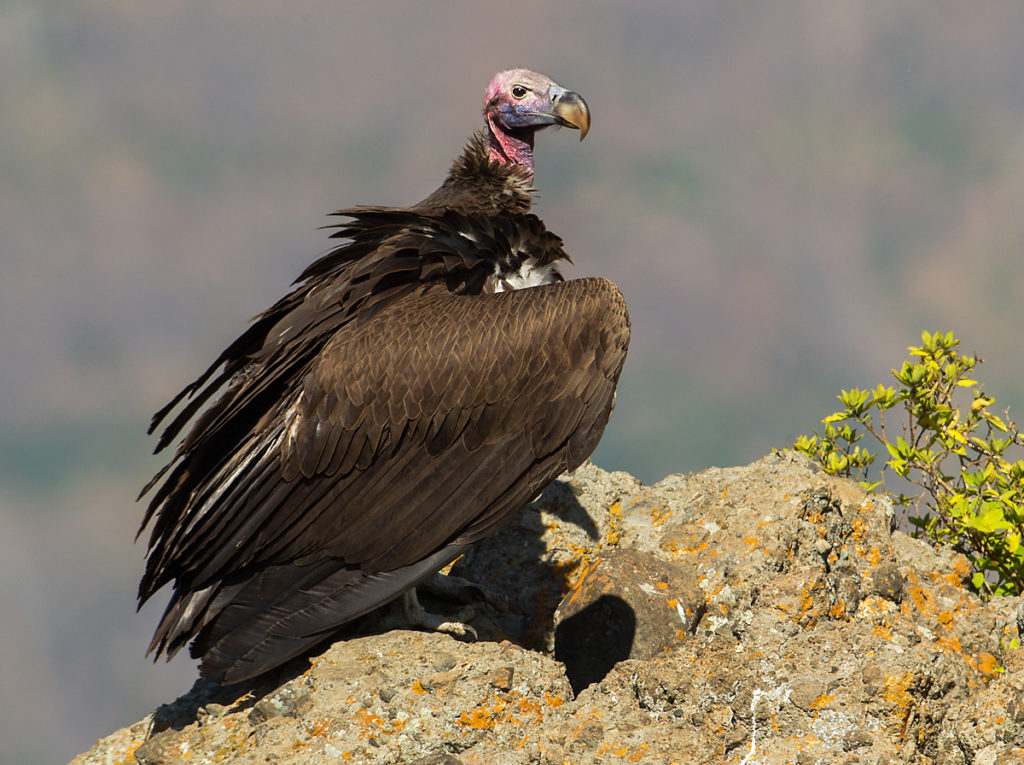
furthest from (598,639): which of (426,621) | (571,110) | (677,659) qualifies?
(571,110)

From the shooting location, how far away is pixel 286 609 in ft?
16.5

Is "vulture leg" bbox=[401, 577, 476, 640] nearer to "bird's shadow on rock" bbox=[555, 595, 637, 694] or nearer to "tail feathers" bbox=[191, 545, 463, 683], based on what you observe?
"tail feathers" bbox=[191, 545, 463, 683]

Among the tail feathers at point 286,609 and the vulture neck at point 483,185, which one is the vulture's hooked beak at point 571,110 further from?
the tail feathers at point 286,609

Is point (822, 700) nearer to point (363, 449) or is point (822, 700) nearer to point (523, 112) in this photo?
point (363, 449)

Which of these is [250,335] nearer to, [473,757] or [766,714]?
[473,757]

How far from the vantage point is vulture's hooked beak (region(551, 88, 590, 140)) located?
7.23 meters

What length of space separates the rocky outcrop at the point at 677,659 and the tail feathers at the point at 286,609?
144 millimetres

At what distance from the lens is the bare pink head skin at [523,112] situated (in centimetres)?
729

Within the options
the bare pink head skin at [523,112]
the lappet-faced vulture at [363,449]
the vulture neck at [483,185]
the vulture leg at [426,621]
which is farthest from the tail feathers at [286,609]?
the bare pink head skin at [523,112]

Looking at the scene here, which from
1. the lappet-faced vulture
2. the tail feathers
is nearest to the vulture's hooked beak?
the lappet-faced vulture

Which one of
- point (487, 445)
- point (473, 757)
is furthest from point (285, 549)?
point (473, 757)

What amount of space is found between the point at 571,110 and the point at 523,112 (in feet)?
1.19

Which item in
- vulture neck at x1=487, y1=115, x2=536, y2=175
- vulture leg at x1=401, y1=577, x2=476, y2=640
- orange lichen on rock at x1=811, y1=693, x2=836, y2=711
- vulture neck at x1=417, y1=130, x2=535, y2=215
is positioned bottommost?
orange lichen on rock at x1=811, y1=693, x2=836, y2=711

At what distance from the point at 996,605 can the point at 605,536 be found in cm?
225
